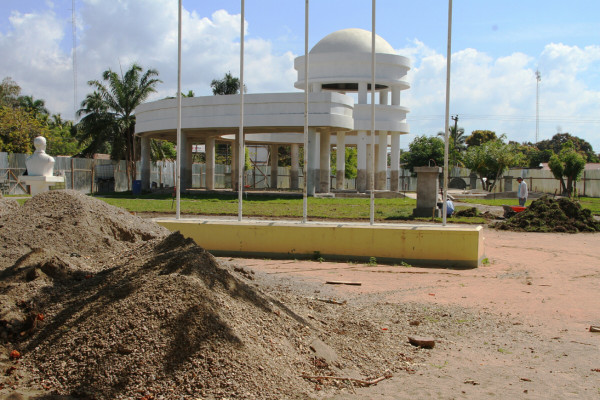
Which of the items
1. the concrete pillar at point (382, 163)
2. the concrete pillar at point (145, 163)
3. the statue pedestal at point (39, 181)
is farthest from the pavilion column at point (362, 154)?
the statue pedestal at point (39, 181)

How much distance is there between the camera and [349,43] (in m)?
38.8

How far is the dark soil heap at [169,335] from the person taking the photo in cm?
479

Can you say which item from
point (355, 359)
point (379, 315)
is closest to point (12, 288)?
point (355, 359)

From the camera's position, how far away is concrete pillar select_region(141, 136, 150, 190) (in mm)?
37094

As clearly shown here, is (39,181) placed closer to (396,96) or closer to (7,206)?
(7,206)

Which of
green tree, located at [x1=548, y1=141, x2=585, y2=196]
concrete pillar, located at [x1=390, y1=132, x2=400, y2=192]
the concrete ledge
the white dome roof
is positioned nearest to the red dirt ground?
the concrete ledge

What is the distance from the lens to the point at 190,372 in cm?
478

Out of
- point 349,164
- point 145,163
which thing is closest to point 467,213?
point 145,163

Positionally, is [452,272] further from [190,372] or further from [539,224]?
[539,224]

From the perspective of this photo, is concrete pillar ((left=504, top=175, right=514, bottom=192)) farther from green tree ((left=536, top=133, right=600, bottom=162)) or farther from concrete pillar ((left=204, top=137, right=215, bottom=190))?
green tree ((left=536, top=133, right=600, bottom=162))

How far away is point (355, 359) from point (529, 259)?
914 cm

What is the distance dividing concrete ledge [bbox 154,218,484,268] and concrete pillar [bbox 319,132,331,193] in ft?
70.8

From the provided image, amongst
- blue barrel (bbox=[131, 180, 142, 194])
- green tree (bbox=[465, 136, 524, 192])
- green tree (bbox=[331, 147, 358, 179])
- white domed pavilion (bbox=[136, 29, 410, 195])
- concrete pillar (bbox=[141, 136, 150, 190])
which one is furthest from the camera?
green tree (bbox=[331, 147, 358, 179])

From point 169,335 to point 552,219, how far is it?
59.4 ft
